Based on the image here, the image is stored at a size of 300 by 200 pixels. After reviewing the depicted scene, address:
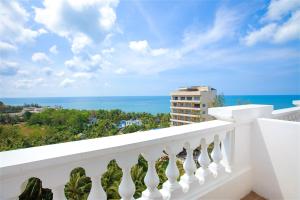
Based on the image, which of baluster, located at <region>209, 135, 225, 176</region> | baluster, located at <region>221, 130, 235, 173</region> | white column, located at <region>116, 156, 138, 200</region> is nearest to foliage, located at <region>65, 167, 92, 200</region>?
white column, located at <region>116, 156, 138, 200</region>

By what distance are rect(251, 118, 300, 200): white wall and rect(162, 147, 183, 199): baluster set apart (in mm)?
984

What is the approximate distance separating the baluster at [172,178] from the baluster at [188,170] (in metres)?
0.08

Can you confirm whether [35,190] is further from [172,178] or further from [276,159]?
[276,159]

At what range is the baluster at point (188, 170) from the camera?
1.36 meters

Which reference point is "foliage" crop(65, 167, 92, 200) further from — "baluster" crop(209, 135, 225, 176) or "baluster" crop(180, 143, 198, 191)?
"baluster" crop(209, 135, 225, 176)

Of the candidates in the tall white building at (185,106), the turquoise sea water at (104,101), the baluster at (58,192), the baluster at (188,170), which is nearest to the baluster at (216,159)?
the baluster at (188,170)

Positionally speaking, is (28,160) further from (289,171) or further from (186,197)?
(289,171)

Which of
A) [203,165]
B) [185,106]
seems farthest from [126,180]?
[185,106]

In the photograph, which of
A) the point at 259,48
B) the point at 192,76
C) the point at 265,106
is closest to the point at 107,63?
the point at 192,76

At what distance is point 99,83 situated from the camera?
3316 centimetres

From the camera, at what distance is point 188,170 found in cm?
138

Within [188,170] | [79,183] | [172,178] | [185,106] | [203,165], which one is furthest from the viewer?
[185,106]

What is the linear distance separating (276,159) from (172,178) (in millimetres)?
1058

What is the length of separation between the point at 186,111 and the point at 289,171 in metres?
24.9
